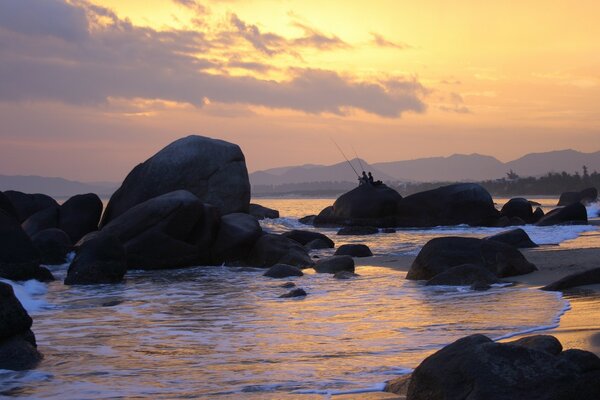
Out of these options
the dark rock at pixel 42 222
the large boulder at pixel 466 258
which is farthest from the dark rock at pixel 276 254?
the dark rock at pixel 42 222

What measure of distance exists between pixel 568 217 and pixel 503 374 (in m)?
28.4

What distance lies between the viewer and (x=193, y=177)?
23000 mm

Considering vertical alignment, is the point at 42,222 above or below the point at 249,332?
above

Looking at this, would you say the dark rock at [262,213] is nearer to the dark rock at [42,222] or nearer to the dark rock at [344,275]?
the dark rock at [42,222]

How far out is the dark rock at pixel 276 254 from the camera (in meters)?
17.0

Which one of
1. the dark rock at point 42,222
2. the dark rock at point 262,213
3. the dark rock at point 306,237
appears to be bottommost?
the dark rock at point 306,237

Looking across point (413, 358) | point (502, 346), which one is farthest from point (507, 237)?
point (502, 346)

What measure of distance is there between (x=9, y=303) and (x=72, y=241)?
49.6 feet

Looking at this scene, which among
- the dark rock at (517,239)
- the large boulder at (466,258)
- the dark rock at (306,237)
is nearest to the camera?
the large boulder at (466,258)

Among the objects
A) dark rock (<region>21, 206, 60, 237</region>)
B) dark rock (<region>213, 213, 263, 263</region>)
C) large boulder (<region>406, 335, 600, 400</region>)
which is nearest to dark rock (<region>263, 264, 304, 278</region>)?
dark rock (<region>213, 213, 263, 263</region>)

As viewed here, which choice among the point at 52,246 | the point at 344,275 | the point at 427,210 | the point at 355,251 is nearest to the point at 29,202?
the point at 52,246

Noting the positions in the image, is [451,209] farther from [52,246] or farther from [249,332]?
[249,332]

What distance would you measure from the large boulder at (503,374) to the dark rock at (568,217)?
27.1m

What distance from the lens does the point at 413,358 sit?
674cm
